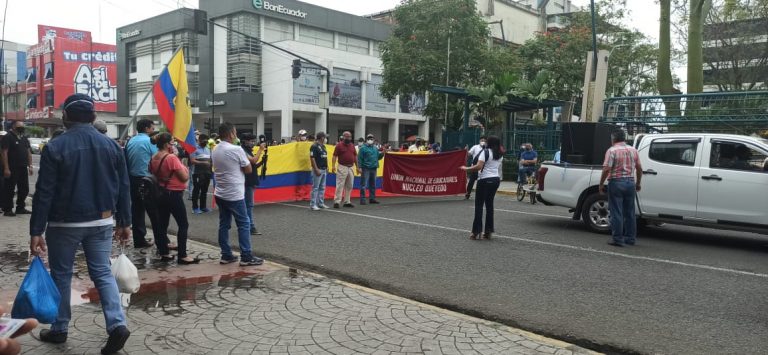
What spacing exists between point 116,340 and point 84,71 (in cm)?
7080

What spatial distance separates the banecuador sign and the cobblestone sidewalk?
127 ft

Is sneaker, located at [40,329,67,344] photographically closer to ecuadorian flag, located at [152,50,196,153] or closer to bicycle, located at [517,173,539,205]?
ecuadorian flag, located at [152,50,196,153]

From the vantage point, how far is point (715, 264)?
7.31m

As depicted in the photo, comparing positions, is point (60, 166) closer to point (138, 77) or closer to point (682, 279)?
point (682, 279)

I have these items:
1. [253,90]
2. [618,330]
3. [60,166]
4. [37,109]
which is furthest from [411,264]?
[37,109]

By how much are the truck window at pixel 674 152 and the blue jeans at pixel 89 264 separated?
26.9 ft

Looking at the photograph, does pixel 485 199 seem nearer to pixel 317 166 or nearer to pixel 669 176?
pixel 669 176

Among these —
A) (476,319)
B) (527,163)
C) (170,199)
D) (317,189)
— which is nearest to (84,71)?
(527,163)

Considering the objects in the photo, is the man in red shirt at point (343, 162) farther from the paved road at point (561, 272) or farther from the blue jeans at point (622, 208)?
the blue jeans at point (622, 208)

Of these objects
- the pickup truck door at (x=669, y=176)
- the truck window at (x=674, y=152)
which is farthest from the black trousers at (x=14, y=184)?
the truck window at (x=674, y=152)

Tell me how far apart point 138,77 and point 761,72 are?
48546 millimetres

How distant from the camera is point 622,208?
8.56 meters

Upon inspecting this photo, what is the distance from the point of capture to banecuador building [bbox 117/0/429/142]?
42594 mm

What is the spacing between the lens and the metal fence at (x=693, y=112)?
1096 cm
